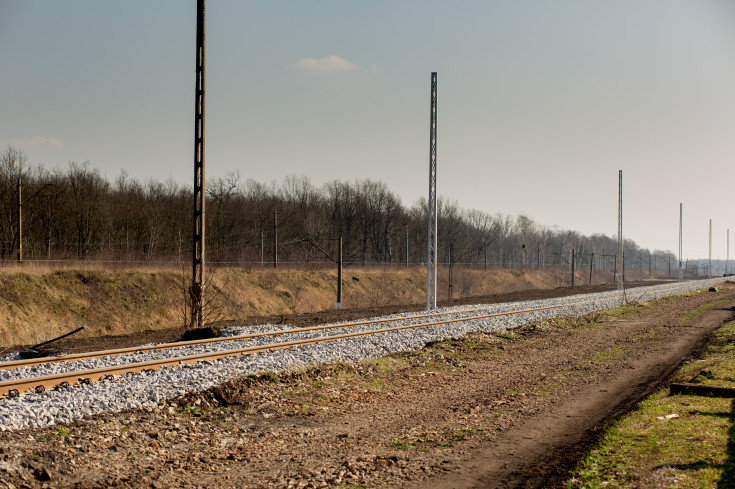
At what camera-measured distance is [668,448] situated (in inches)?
282

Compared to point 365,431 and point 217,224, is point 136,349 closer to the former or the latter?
point 365,431

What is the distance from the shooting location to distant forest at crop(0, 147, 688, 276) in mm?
46531

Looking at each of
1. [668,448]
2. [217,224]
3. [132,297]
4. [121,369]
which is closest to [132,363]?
[121,369]

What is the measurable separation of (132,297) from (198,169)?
553 inches

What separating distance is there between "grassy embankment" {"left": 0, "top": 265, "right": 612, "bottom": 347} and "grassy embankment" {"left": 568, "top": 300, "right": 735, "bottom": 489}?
54.4ft

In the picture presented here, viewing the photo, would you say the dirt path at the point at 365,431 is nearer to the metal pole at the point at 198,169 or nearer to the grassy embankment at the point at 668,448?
the grassy embankment at the point at 668,448

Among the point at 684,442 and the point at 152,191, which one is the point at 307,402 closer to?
the point at 684,442

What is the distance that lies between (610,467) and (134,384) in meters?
7.06

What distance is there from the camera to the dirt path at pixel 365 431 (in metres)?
6.48

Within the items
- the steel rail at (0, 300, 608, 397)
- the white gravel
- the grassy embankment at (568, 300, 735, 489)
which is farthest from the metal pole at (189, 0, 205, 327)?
the grassy embankment at (568, 300, 735, 489)

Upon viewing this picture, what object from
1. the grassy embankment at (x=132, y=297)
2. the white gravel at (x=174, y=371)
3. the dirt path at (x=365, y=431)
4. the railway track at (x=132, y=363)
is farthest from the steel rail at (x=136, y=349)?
the grassy embankment at (x=132, y=297)

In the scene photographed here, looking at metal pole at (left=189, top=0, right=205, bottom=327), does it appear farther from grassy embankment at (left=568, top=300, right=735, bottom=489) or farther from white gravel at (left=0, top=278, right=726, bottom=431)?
grassy embankment at (left=568, top=300, right=735, bottom=489)

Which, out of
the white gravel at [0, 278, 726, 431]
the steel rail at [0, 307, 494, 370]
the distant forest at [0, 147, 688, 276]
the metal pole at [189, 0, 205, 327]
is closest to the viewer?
the white gravel at [0, 278, 726, 431]

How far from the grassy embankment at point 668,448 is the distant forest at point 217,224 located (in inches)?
977
